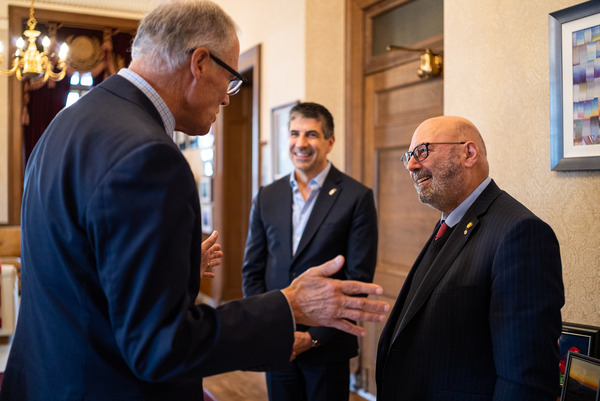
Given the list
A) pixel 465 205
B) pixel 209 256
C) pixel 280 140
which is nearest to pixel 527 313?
pixel 465 205

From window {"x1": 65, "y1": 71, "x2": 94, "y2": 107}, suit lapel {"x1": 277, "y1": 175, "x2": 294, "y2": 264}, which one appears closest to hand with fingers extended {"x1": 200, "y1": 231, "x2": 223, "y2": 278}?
suit lapel {"x1": 277, "y1": 175, "x2": 294, "y2": 264}

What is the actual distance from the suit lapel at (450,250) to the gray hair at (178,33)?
2.92ft

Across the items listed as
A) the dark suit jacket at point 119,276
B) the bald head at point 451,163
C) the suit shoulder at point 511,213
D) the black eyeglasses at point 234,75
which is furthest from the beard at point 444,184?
the dark suit jacket at point 119,276

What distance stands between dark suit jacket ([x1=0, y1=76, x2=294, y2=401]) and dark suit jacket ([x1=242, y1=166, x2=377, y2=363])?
1307 mm

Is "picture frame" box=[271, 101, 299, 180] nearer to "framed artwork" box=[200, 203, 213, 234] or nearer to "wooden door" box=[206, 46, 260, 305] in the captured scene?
"wooden door" box=[206, 46, 260, 305]

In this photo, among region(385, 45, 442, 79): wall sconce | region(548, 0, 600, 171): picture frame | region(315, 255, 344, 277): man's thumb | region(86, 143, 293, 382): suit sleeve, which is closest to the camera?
region(86, 143, 293, 382): suit sleeve

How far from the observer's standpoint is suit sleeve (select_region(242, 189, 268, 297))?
2.70 meters

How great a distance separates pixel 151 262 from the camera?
0.95 meters

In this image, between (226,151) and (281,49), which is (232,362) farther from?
(226,151)

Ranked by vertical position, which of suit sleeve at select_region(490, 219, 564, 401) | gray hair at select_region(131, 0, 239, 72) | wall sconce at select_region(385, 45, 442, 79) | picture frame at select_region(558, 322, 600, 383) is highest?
wall sconce at select_region(385, 45, 442, 79)

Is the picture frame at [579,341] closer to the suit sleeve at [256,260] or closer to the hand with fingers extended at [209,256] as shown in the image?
the hand with fingers extended at [209,256]

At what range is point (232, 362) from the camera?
41.2 inches

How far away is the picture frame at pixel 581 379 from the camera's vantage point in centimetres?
168

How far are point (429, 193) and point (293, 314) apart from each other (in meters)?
0.86
